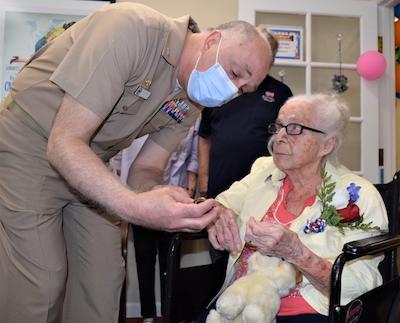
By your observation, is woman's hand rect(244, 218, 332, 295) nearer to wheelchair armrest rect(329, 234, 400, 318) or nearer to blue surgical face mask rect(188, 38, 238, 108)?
wheelchair armrest rect(329, 234, 400, 318)

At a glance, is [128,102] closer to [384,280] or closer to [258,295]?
[258,295]

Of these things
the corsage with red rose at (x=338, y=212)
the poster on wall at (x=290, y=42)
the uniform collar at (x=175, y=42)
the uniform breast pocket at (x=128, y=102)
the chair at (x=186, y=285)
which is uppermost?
the poster on wall at (x=290, y=42)

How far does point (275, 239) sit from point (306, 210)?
0.38 m

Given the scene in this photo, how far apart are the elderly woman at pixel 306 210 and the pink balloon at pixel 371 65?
1.42 metres

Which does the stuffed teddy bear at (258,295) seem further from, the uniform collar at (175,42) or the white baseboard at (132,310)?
the white baseboard at (132,310)

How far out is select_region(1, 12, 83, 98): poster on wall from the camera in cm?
293

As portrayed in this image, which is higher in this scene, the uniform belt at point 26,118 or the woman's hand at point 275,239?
the uniform belt at point 26,118

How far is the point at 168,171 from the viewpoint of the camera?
2814mm

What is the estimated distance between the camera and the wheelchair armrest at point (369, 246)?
116 cm

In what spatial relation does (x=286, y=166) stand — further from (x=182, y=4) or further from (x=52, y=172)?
(x=182, y=4)

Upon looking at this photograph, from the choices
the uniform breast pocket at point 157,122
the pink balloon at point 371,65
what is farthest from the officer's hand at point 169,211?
the pink balloon at point 371,65

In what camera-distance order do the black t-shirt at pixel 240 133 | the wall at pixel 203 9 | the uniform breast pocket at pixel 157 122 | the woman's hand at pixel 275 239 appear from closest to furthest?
the woman's hand at pixel 275 239 < the uniform breast pocket at pixel 157 122 < the black t-shirt at pixel 240 133 < the wall at pixel 203 9

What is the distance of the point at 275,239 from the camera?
1.25 metres

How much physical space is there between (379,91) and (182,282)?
2343mm
